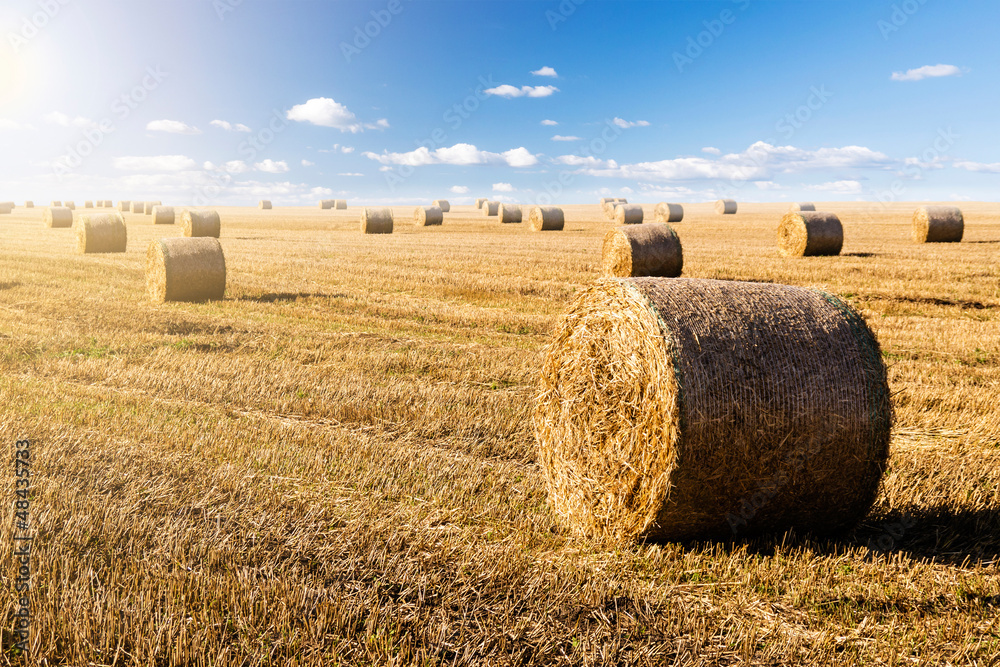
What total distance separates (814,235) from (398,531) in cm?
2181

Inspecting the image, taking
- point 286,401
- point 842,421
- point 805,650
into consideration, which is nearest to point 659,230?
point 286,401

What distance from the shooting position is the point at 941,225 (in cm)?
2833

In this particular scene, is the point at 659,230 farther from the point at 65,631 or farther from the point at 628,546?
the point at 65,631

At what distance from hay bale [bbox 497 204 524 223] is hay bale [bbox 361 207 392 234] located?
9823mm

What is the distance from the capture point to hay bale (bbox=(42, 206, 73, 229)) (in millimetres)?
41250

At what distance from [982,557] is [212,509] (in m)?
5.13

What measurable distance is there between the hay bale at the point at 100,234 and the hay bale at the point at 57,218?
1949 centimetres

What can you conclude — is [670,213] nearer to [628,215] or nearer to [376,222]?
[628,215]

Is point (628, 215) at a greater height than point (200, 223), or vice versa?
point (628, 215)

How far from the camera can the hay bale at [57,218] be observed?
4125 centimetres

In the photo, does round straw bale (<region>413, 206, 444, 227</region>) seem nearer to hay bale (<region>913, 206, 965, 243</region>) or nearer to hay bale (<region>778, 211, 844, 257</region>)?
hay bale (<region>778, 211, 844, 257</region>)

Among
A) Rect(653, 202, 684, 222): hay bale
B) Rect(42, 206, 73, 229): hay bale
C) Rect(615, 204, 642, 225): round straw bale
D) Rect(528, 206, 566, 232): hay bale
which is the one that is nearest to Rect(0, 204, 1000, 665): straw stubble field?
Rect(528, 206, 566, 232): hay bale

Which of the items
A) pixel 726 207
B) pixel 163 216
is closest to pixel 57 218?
pixel 163 216

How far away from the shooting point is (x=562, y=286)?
56.9 feet
